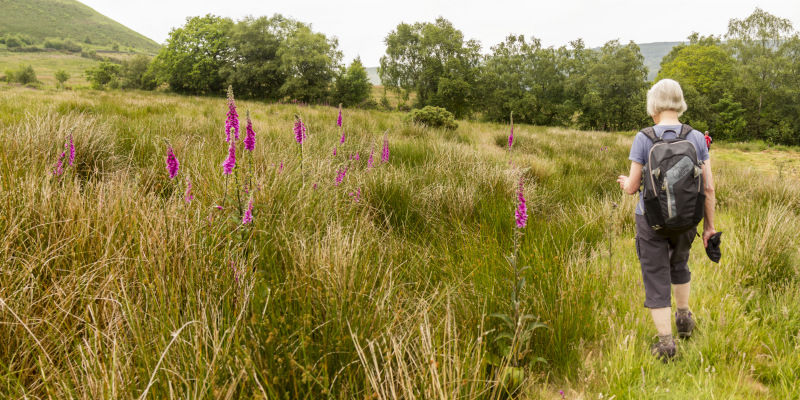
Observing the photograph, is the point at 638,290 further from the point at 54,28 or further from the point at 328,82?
the point at 54,28

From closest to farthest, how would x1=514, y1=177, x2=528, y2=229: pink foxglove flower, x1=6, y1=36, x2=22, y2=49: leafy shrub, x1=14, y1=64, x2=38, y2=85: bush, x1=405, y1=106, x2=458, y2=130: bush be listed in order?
x1=514, y1=177, x2=528, y2=229: pink foxglove flower, x1=405, y1=106, x2=458, y2=130: bush, x1=14, y1=64, x2=38, y2=85: bush, x1=6, y1=36, x2=22, y2=49: leafy shrub

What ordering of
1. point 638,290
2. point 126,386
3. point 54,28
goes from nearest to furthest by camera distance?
point 126,386, point 638,290, point 54,28

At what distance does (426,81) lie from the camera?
1673 inches

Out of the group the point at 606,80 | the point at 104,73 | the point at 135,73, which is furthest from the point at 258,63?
the point at 104,73

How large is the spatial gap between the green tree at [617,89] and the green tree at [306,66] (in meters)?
30.0

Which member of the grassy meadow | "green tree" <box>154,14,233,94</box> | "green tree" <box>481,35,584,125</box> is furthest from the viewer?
"green tree" <box>481,35,584,125</box>

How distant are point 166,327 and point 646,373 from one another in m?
2.35

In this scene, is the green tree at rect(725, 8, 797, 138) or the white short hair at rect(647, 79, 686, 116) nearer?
the white short hair at rect(647, 79, 686, 116)

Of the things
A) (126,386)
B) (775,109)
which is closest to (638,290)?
(126,386)

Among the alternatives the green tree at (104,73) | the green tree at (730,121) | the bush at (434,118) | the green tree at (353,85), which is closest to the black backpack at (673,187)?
the bush at (434,118)

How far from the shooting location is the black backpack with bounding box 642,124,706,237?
77.5 inches

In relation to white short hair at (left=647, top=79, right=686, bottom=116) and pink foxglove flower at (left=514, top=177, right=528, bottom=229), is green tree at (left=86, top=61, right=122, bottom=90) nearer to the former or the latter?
pink foxglove flower at (left=514, top=177, right=528, bottom=229)

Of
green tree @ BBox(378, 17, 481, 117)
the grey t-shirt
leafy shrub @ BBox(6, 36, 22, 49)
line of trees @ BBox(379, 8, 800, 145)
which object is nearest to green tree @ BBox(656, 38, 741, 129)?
line of trees @ BBox(379, 8, 800, 145)

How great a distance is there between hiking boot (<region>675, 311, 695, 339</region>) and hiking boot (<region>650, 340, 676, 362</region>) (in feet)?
0.88
